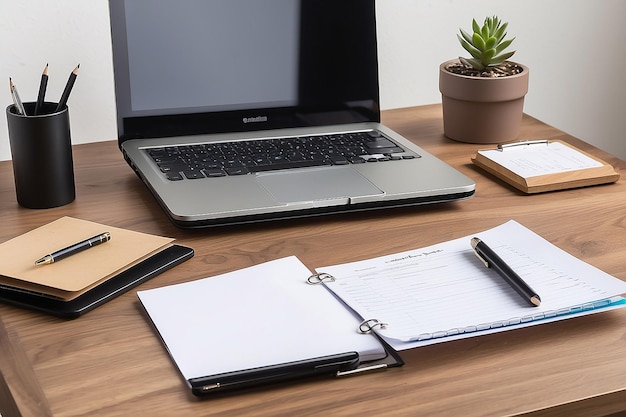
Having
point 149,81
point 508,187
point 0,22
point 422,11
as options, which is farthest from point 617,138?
point 0,22

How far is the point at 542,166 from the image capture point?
1.21 metres

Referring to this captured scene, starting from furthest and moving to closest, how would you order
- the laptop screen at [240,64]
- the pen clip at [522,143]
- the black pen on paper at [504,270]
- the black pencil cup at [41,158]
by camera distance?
1. the pen clip at [522,143]
2. the laptop screen at [240,64]
3. the black pencil cup at [41,158]
4. the black pen on paper at [504,270]

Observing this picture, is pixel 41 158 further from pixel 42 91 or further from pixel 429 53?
pixel 429 53

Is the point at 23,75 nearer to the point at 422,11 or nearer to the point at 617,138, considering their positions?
the point at 422,11

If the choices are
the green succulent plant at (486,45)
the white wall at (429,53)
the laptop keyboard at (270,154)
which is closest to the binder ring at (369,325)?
the laptop keyboard at (270,154)

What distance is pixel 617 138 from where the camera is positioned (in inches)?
75.2

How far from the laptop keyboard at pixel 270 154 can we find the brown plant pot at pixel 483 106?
15 cm

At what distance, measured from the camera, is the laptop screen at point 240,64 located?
116cm

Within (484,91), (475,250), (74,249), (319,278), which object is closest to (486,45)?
(484,91)

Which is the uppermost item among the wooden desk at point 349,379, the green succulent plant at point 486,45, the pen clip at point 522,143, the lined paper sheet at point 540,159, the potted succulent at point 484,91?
the green succulent plant at point 486,45

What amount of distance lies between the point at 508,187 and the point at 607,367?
0.47 meters

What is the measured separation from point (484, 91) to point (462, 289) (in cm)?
52

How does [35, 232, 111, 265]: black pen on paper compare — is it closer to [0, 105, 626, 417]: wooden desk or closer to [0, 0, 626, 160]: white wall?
[0, 105, 626, 417]: wooden desk

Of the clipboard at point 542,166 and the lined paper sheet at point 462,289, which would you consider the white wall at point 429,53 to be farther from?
the lined paper sheet at point 462,289
